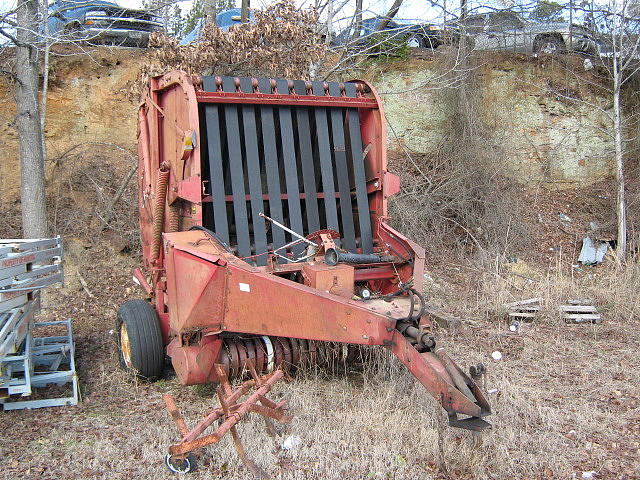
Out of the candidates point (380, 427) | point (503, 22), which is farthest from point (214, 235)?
point (503, 22)

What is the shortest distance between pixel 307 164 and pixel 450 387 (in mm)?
2447

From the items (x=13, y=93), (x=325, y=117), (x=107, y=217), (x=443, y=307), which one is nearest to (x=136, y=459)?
(x=325, y=117)

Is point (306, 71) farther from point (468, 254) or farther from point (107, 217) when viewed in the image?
point (468, 254)

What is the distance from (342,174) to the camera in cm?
520

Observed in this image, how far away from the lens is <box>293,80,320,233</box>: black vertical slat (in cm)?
507

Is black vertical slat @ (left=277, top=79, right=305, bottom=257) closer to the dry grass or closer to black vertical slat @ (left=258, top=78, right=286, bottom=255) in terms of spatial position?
black vertical slat @ (left=258, top=78, right=286, bottom=255)

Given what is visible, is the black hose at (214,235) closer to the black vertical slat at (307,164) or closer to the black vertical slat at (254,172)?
the black vertical slat at (254,172)

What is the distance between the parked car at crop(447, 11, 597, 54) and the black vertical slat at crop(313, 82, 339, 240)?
30.6 ft

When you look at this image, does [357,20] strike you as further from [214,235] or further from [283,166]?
[214,235]

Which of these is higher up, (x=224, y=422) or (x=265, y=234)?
(x=265, y=234)

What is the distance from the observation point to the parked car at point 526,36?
1346cm

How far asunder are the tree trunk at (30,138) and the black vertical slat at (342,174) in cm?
435

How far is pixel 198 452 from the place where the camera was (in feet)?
12.1

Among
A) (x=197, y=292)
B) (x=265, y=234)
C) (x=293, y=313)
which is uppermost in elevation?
(x=265, y=234)
